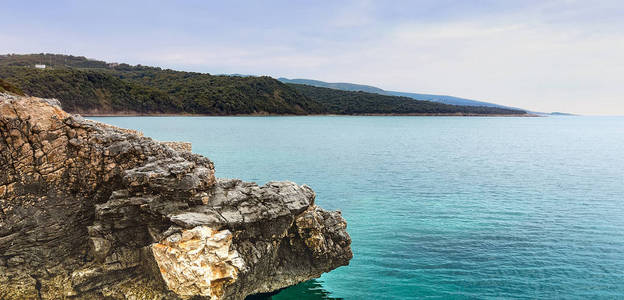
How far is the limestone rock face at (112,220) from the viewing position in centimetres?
906

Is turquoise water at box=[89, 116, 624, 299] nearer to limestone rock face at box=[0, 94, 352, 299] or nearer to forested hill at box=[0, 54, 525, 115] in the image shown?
limestone rock face at box=[0, 94, 352, 299]

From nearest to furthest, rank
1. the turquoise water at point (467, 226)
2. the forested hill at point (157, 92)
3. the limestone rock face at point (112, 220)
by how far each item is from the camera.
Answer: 1. the limestone rock face at point (112, 220)
2. the turquoise water at point (467, 226)
3. the forested hill at point (157, 92)

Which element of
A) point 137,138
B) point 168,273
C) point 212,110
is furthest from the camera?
point 212,110

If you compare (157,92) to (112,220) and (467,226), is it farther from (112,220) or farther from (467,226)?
(112,220)

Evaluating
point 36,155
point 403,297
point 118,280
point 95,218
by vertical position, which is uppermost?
point 36,155

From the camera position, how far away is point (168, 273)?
8977 mm

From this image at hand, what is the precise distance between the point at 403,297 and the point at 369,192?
15.8m

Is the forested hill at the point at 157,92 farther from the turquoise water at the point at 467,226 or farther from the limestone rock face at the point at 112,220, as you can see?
the limestone rock face at the point at 112,220

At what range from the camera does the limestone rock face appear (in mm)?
9062

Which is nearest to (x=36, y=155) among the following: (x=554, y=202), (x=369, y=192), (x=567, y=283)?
(x=567, y=283)

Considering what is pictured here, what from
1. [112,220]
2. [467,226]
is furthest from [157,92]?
[112,220]

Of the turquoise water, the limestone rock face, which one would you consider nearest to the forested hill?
the turquoise water

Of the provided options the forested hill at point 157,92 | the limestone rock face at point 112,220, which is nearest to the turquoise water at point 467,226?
the limestone rock face at point 112,220

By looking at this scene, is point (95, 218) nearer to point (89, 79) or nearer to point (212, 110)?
point (89, 79)
